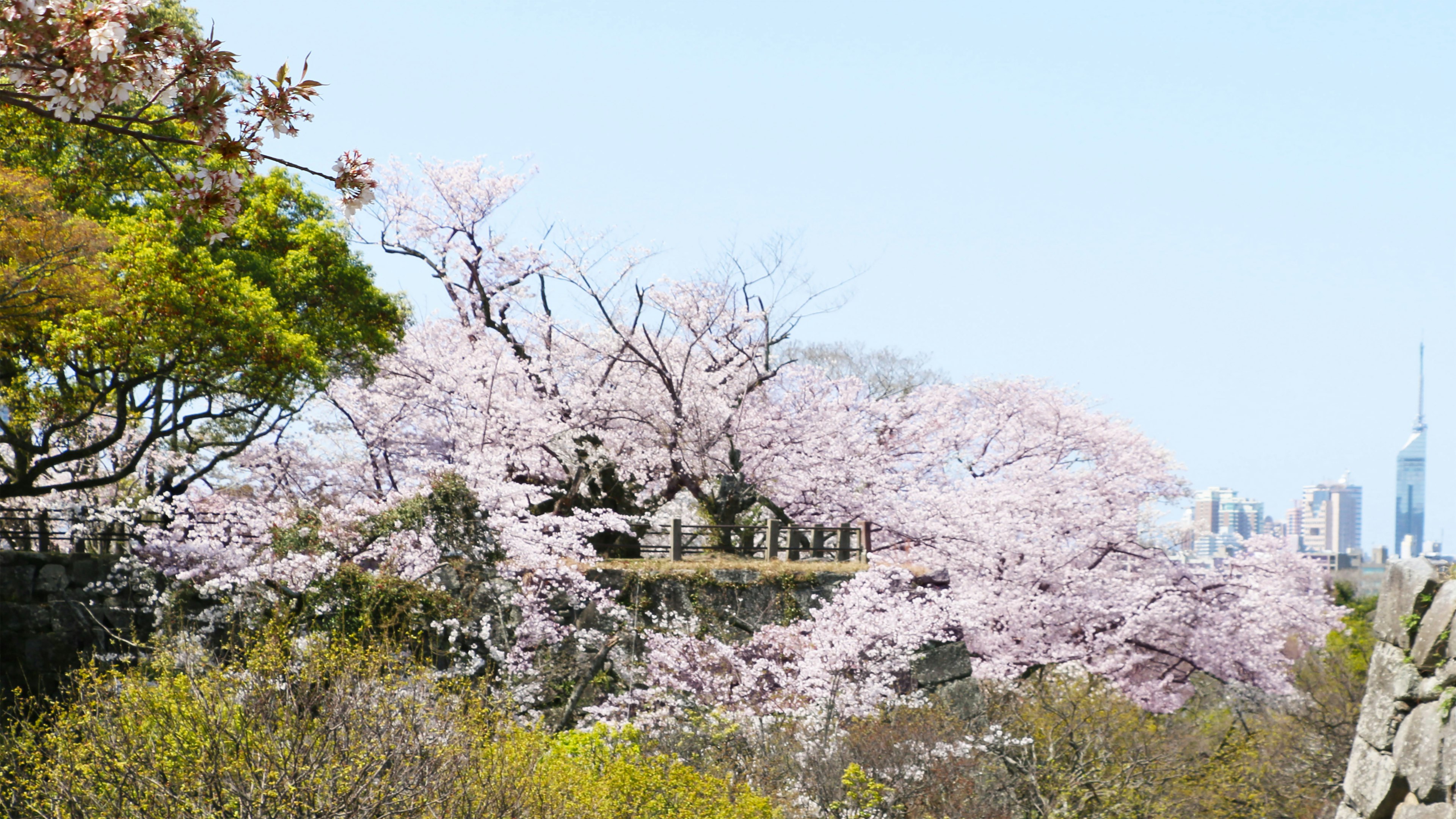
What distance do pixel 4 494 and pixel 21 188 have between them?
4.20m

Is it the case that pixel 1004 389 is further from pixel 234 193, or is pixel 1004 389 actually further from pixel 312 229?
pixel 234 193

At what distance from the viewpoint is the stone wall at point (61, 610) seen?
14.4 meters

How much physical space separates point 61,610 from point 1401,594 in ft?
49.8

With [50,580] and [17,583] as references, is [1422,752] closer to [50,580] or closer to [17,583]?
[50,580]

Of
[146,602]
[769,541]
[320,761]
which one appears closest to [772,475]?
[769,541]

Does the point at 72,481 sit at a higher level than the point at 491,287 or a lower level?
lower

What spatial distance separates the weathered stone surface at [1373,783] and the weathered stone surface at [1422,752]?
0.32 ft

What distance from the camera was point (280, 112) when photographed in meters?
5.22

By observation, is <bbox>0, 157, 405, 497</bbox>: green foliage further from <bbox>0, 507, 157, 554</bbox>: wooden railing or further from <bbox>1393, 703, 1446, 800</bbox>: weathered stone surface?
<bbox>1393, 703, 1446, 800</bbox>: weathered stone surface

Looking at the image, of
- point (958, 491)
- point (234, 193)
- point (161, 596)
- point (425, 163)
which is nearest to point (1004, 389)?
point (958, 491)

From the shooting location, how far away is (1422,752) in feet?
26.2

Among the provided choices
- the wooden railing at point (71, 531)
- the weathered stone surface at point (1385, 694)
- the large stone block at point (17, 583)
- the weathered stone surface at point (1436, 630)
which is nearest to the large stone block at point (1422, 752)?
the weathered stone surface at point (1385, 694)

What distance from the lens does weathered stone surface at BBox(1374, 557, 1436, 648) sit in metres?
8.41

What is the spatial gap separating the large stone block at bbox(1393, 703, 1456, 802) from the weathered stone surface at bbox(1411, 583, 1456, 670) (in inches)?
12.5
